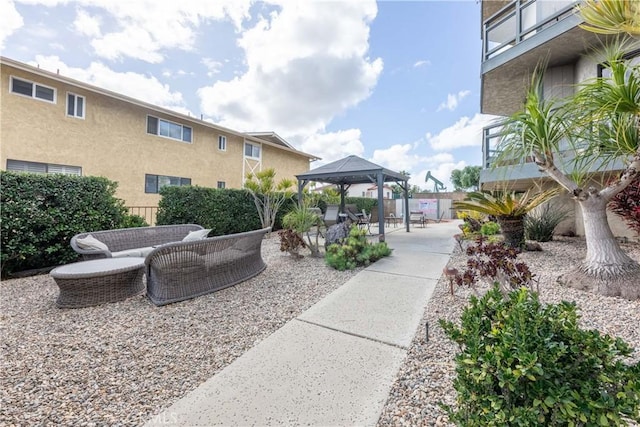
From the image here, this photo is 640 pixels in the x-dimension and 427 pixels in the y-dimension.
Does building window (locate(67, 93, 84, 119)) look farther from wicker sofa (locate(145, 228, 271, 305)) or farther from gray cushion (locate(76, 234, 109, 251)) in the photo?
wicker sofa (locate(145, 228, 271, 305))

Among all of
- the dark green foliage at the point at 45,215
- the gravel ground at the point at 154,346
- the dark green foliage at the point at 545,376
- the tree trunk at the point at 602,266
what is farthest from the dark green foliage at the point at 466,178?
the dark green foliage at the point at 545,376

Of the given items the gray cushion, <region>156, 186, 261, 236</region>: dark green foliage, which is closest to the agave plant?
<region>156, 186, 261, 236</region>: dark green foliage

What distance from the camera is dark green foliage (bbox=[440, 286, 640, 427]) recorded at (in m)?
0.97

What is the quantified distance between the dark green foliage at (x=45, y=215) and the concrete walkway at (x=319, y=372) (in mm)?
5038

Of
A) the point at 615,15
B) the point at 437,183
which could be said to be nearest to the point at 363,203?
the point at 437,183

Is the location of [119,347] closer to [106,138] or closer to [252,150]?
[106,138]

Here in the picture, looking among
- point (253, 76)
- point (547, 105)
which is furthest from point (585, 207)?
point (253, 76)

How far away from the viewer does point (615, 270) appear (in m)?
3.38

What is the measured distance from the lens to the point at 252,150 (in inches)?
658

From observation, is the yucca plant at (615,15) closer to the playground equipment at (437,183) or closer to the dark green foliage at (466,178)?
the playground equipment at (437,183)

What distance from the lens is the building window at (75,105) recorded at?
9.48 meters

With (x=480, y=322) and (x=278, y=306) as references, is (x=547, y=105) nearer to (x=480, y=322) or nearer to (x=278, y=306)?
(x=480, y=322)

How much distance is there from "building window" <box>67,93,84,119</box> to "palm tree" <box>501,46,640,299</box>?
13206 mm

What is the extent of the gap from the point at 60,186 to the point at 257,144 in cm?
1255
